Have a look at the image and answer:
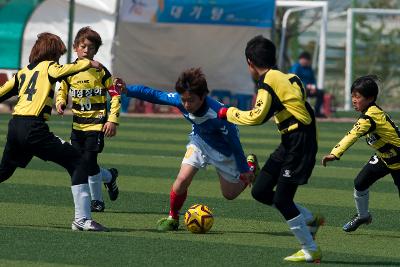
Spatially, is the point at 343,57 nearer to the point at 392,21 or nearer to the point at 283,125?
the point at 392,21

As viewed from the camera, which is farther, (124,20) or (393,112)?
(393,112)

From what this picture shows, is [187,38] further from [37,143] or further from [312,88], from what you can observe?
[37,143]

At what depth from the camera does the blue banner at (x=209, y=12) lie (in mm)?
30578

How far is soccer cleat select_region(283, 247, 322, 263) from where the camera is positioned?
8.55 m

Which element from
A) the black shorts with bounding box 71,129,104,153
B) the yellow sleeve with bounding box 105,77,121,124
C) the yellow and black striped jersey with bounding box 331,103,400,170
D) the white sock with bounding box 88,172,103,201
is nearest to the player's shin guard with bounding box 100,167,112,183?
the white sock with bounding box 88,172,103,201

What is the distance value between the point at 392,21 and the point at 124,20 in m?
13.3

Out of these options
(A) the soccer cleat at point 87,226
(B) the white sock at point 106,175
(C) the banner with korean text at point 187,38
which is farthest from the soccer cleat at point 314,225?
(C) the banner with korean text at point 187,38

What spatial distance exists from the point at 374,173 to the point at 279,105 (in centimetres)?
212

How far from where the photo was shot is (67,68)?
32.4ft

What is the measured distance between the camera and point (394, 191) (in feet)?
46.4

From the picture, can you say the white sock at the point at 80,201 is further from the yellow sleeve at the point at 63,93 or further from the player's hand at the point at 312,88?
the player's hand at the point at 312,88

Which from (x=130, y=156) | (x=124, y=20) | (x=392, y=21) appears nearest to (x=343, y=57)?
(x=392, y=21)

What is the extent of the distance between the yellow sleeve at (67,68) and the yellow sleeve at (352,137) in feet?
7.45

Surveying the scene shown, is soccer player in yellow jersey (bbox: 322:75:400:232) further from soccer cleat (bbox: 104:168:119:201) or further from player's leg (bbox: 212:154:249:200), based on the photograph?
soccer cleat (bbox: 104:168:119:201)
